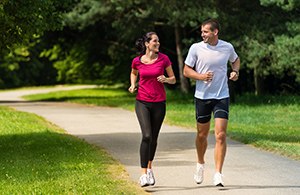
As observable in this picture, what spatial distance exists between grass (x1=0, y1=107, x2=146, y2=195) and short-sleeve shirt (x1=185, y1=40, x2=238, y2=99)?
5.06ft

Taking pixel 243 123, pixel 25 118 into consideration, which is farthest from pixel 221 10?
pixel 25 118

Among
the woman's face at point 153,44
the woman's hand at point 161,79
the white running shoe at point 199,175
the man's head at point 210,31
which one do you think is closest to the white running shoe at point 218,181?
the white running shoe at point 199,175

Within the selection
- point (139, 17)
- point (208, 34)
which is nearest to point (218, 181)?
point (208, 34)

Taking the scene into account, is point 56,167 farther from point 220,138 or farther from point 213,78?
point 213,78

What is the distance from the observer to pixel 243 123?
14.7m

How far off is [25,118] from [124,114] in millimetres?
3747

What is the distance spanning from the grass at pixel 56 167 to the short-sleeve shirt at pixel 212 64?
60.7 inches

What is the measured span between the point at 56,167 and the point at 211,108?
2816mm

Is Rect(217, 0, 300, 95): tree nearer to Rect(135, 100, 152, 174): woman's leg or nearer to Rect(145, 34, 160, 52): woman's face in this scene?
Rect(145, 34, 160, 52): woman's face

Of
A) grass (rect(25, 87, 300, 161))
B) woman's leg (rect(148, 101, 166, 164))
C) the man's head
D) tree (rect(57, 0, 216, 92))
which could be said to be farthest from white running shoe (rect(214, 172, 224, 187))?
tree (rect(57, 0, 216, 92))

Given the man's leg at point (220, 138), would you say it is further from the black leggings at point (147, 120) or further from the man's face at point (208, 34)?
the man's face at point (208, 34)

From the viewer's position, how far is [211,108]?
257 inches

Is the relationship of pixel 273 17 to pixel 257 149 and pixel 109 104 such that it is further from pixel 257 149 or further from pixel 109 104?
pixel 257 149

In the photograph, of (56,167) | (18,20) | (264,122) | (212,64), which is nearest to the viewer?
(212,64)
